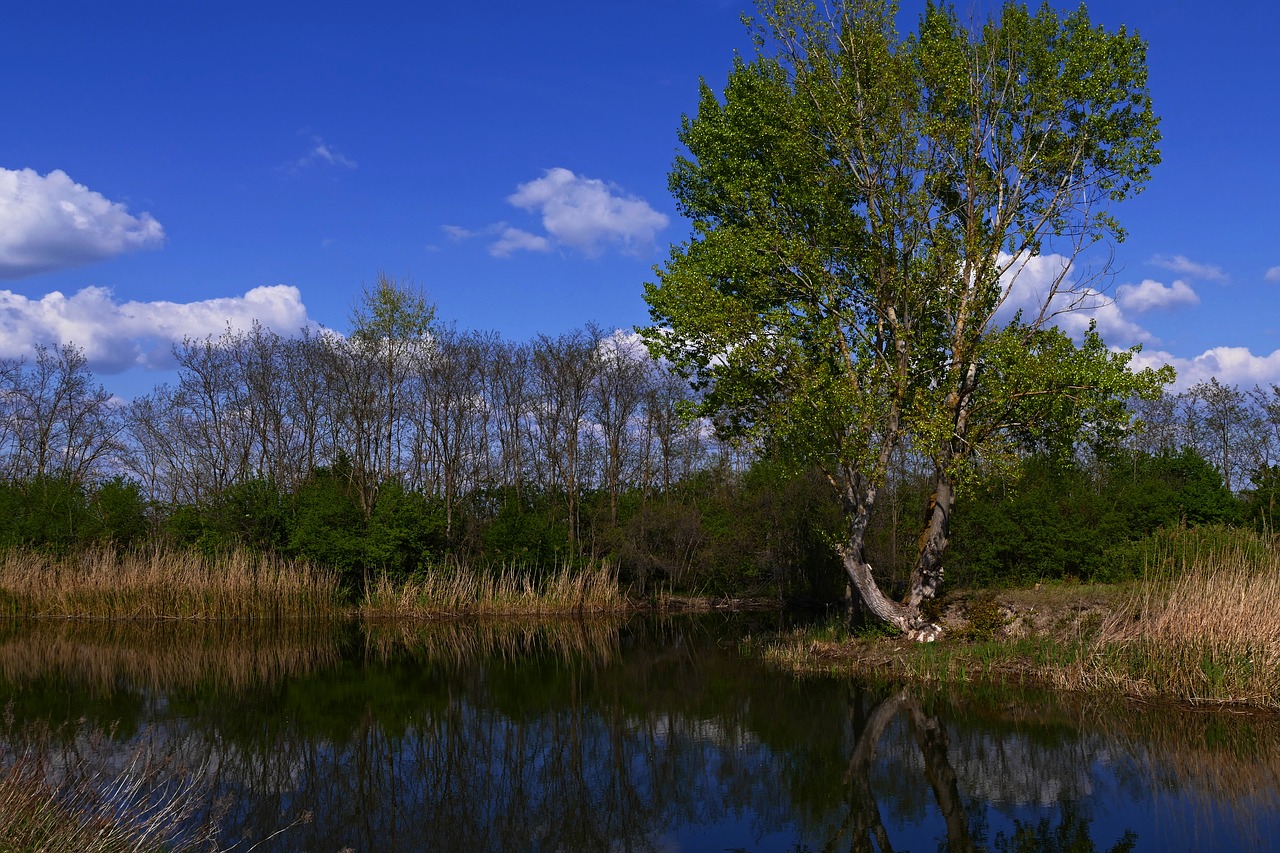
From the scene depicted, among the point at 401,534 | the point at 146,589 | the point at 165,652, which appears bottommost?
the point at 165,652

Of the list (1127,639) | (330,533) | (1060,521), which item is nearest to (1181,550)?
(1127,639)

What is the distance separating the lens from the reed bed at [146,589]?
86.9 ft

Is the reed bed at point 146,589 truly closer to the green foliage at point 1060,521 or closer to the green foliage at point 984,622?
the green foliage at point 984,622

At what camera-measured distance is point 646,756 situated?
41.1ft

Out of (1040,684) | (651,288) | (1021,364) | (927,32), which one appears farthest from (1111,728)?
(927,32)

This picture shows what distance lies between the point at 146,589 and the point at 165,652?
6.12 meters

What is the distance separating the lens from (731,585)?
109ft

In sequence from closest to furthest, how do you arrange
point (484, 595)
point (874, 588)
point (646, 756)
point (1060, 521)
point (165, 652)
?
point (646, 756) < point (874, 588) < point (165, 652) < point (1060, 521) < point (484, 595)

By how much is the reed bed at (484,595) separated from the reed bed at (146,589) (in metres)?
2.98

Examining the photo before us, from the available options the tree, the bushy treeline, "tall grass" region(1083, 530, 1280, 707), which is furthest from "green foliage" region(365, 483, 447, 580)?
"tall grass" region(1083, 530, 1280, 707)

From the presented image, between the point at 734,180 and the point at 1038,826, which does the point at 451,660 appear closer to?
the point at 734,180

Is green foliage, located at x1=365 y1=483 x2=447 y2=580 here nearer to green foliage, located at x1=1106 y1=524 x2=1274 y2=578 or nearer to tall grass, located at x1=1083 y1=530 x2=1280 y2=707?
green foliage, located at x1=1106 y1=524 x2=1274 y2=578

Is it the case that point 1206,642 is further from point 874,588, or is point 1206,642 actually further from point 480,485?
point 480,485

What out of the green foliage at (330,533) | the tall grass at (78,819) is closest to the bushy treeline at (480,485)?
the green foliage at (330,533)
